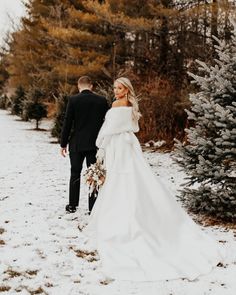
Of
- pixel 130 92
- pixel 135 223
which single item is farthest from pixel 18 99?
pixel 135 223

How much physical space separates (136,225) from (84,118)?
7.18 feet

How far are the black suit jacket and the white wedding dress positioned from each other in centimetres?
51

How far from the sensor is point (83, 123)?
6.91 metres

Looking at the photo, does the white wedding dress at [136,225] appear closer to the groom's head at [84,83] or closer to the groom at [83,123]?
the groom at [83,123]

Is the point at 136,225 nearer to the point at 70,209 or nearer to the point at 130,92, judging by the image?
the point at 130,92

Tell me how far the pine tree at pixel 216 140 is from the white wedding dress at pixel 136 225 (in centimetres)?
101

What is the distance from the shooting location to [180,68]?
1855cm

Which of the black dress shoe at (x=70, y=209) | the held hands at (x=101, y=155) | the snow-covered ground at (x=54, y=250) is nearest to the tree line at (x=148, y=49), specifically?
the snow-covered ground at (x=54, y=250)

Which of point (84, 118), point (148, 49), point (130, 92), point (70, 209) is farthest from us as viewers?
point (148, 49)

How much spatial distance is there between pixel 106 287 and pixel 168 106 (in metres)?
11.7

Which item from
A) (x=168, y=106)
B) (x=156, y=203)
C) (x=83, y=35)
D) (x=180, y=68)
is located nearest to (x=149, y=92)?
(x=168, y=106)

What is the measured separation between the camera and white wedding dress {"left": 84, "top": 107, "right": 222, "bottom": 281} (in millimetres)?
4816

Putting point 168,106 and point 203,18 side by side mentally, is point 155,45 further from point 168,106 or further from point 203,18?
point 168,106

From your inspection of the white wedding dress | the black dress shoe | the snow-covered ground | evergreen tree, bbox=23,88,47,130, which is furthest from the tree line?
the white wedding dress
